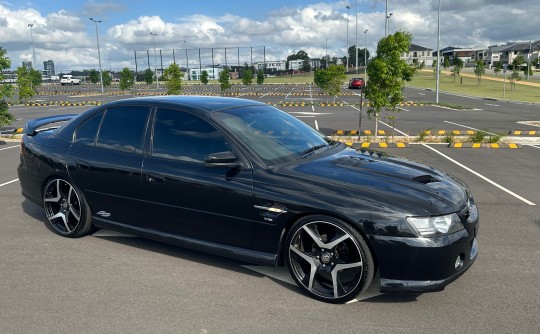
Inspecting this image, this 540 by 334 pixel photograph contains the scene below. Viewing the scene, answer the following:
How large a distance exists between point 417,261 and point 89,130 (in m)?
3.60

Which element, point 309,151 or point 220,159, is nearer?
point 220,159

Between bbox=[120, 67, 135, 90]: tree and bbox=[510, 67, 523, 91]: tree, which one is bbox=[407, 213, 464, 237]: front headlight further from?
bbox=[510, 67, 523, 91]: tree

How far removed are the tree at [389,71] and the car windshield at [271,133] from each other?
8332 mm

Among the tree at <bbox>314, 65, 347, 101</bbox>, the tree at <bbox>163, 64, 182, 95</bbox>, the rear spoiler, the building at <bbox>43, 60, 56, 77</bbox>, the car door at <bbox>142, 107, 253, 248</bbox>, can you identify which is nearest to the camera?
the car door at <bbox>142, 107, 253, 248</bbox>

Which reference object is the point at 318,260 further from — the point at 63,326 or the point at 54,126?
the point at 54,126

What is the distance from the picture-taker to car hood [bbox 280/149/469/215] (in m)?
3.25

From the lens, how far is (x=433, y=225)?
316 centimetres

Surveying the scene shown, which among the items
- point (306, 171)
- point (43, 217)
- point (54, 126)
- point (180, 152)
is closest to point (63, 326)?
point (180, 152)

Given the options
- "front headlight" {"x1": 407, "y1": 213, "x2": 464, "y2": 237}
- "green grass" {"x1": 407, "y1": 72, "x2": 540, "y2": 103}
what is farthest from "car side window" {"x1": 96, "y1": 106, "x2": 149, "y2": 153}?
"green grass" {"x1": 407, "y1": 72, "x2": 540, "y2": 103}

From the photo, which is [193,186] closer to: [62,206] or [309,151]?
[309,151]

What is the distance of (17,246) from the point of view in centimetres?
467

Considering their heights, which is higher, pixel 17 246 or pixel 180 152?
pixel 180 152

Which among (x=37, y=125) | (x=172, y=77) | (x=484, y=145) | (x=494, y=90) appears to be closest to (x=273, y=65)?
(x=494, y=90)

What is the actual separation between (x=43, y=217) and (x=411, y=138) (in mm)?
10218
